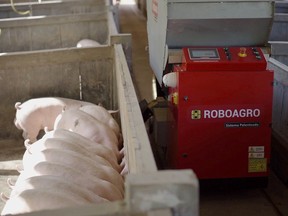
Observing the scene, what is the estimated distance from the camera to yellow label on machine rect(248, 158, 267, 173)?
3484 mm

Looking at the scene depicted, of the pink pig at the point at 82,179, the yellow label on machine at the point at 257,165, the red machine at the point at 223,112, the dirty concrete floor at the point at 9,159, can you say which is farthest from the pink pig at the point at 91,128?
the yellow label on machine at the point at 257,165

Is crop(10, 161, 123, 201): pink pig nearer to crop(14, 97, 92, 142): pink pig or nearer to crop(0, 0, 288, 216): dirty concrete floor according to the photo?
crop(0, 0, 288, 216): dirty concrete floor

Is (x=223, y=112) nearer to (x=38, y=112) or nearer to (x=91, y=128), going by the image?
(x=91, y=128)

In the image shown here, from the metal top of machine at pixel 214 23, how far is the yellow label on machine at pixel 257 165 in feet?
2.97

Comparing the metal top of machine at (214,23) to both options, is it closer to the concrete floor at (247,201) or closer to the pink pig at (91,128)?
the pink pig at (91,128)

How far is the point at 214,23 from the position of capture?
3.60 meters

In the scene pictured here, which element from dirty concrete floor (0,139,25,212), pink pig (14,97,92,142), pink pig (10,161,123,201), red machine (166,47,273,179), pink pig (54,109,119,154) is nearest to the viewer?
pink pig (10,161,123,201)

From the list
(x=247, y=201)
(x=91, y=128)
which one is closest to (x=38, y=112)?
(x=91, y=128)

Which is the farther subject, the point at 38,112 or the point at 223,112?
the point at 38,112

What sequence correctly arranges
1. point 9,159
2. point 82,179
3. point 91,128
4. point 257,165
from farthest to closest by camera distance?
point 9,159, point 257,165, point 91,128, point 82,179

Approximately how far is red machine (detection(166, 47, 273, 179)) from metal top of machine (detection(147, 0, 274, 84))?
199mm

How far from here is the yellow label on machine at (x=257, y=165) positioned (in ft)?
11.4

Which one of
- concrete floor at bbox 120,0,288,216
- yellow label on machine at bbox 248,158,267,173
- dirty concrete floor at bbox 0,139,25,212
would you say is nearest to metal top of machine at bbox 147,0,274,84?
yellow label on machine at bbox 248,158,267,173

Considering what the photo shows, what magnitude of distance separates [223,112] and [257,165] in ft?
1.57
